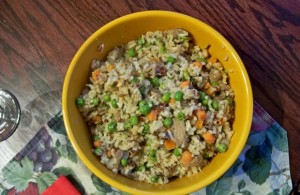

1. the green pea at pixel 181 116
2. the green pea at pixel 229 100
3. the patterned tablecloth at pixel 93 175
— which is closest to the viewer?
the green pea at pixel 181 116

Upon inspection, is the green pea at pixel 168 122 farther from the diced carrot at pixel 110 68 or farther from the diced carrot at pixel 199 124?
the diced carrot at pixel 110 68

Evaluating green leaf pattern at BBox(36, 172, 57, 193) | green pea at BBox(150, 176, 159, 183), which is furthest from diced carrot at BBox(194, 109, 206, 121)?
green leaf pattern at BBox(36, 172, 57, 193)

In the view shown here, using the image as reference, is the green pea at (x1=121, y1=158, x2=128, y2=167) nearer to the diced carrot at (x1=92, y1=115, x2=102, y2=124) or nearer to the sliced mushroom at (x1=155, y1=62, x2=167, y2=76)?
the diced carrot at (x1=92, y1=115, x2=102, y2=124)

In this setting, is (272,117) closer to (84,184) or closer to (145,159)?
(145,159)

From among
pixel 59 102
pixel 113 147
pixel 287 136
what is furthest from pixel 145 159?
pixel 287 136

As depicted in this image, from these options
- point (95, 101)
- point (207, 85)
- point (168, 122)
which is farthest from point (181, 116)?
point (95, 101)

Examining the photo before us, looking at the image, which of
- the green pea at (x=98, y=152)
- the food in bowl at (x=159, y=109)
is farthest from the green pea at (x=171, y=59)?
the green pea at (x=98, y=152)

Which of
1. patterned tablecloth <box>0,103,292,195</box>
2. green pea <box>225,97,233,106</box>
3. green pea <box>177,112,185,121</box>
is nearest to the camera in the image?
green pea <box>177,112,185,121</box>
